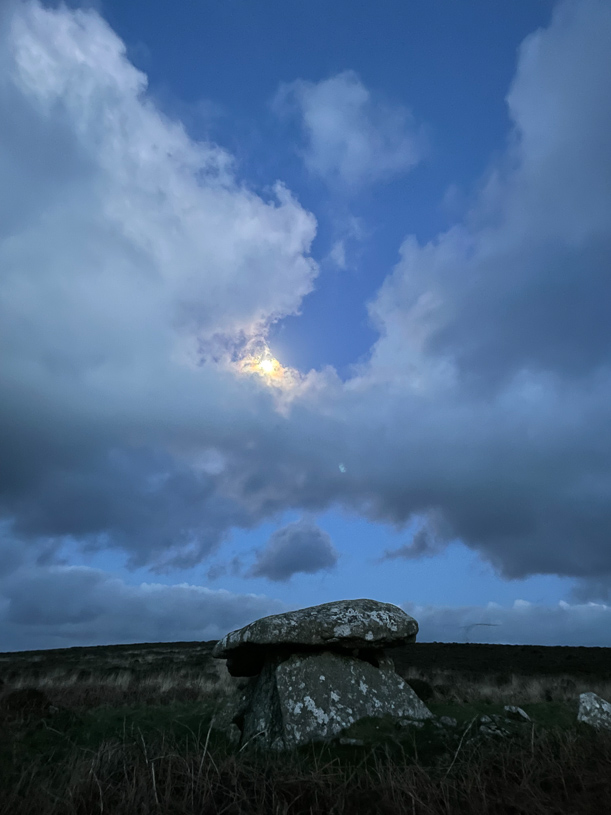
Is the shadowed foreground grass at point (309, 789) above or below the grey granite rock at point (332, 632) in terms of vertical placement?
below

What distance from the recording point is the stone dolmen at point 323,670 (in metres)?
8.22

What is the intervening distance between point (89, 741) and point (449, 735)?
17.9ft

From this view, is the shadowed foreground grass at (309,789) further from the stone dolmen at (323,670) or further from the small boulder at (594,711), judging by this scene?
the small boulder at (594,711)

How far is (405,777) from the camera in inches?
152

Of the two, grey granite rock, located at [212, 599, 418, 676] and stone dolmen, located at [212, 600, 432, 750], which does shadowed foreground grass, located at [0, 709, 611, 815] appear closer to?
stone dolmen, located at [212, 600, 432, 750]

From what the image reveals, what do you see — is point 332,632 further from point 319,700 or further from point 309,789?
point 309,789

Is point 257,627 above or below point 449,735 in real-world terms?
above

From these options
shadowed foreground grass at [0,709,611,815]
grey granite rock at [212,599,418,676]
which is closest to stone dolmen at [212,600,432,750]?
grey granite rock at [212,599,418,676]

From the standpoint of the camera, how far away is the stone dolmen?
8.22m

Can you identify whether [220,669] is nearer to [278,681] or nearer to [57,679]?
[57,679]

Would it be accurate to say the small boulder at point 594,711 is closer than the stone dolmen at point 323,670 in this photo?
Yes

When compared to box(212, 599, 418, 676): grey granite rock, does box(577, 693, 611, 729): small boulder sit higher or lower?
lower

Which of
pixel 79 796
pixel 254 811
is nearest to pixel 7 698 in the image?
pixel 79 796

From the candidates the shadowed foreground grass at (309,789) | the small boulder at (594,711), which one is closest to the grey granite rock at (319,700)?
the small boulder at (594,711)
